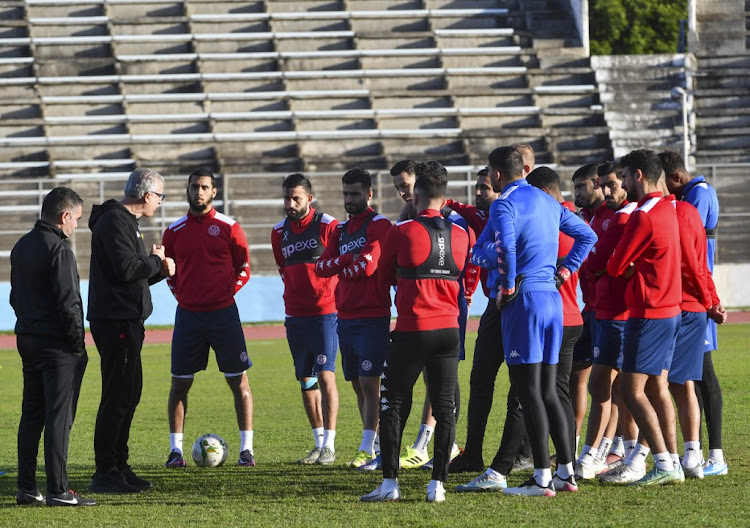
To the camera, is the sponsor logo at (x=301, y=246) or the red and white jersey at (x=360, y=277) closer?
the red and white jersey at (x=360, y=277)

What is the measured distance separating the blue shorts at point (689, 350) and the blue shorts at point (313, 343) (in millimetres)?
2878

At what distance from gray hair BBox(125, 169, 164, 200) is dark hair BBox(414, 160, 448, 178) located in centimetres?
189

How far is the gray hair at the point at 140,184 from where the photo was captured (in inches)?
322

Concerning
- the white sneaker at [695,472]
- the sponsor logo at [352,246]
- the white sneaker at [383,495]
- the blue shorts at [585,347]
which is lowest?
the white sneaker at [695,472]

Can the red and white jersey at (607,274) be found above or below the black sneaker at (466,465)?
above

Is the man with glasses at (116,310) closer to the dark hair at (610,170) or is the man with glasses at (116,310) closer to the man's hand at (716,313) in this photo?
the dark hair at (610,170)

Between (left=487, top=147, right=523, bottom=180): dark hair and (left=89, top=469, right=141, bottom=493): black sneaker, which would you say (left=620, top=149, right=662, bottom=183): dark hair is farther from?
(left=89, top=469, right=141, bottom=493): black sneaker

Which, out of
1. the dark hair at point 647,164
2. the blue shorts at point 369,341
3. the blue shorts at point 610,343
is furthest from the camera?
the blue shorts at point 369,341

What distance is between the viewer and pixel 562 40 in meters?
33.6


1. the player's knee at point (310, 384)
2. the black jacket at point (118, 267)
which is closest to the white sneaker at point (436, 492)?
the black jacket at point (118, 267)

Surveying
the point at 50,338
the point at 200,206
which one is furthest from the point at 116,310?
the point at 200,206

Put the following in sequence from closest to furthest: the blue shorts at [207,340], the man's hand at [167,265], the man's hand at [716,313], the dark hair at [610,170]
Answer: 1. the man's hand at [167,265]
2. the man's hand at [716,313]
3. the dark hair at [610,170]
4. the blue shorts at [207,340]

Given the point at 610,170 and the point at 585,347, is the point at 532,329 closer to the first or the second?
the point at 585,347

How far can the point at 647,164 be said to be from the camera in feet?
25.7
